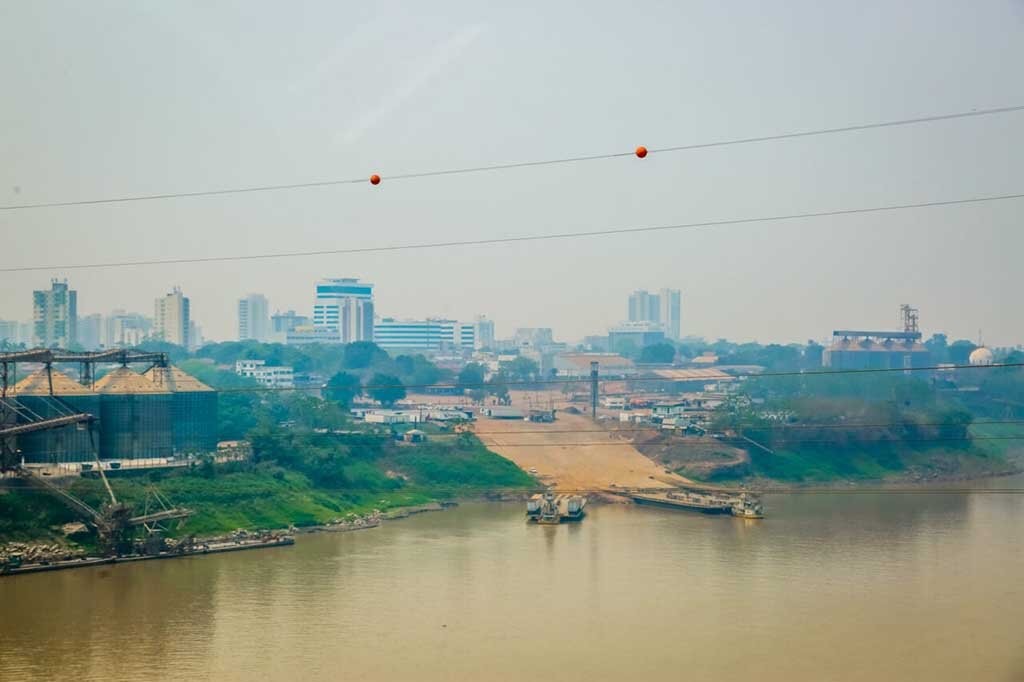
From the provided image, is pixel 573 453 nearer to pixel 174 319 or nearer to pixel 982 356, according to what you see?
pixel 982 356

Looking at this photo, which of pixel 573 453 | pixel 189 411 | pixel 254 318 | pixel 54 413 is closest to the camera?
pixel 54 413

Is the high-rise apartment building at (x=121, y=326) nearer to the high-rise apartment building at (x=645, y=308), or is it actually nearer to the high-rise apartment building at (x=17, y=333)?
the high-rise apartment building at (x=17, y=333)

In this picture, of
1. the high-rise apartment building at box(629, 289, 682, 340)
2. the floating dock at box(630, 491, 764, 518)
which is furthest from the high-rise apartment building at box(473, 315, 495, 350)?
the floating dock at box(630, 491, 764, 518)

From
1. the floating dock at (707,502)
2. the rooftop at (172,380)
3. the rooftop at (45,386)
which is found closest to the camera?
the rooftop at (45,386)

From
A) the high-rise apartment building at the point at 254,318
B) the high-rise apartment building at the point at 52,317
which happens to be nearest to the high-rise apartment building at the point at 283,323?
the high-rise apartment building at the point at 254,318

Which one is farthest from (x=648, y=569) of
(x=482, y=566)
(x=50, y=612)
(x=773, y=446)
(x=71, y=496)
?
(x=773, y=446)

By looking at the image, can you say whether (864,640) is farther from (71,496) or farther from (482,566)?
(71,496)

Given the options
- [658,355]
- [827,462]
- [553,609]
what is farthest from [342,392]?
[553,609]
